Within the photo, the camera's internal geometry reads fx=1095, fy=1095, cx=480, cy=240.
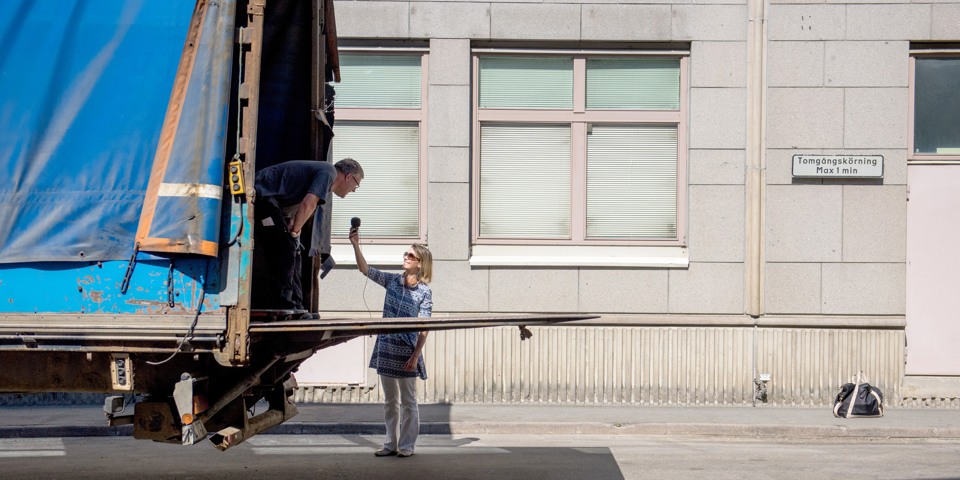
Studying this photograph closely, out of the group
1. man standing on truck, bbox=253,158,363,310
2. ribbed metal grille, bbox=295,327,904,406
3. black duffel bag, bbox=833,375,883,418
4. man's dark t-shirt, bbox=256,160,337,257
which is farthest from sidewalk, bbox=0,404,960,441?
man's dark t-shirt, bbox=256,160,337,257

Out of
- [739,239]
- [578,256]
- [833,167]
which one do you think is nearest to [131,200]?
[578,256]

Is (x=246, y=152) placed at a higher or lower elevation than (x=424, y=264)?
higher

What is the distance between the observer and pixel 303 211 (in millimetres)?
7176

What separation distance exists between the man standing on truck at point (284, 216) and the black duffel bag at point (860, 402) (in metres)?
6.97

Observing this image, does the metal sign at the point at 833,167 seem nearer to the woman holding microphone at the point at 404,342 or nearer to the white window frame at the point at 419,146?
the white window frame at the point at 419,146

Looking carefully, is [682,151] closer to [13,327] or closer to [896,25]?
[896,25]

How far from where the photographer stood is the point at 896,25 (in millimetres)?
13094

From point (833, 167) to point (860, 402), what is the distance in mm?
2859

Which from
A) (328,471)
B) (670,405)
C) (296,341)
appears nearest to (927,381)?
(670,405)

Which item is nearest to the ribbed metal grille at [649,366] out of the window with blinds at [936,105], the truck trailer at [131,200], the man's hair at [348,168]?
the window with blinds at [936,105]

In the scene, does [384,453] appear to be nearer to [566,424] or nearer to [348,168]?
[566,424]

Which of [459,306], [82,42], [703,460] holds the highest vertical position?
[82,42]

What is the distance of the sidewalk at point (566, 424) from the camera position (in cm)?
1105

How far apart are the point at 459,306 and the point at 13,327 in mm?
7515
